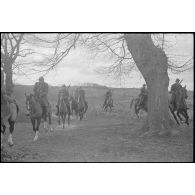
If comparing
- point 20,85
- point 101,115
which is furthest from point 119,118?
point 20,85

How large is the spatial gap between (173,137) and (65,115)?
218cm

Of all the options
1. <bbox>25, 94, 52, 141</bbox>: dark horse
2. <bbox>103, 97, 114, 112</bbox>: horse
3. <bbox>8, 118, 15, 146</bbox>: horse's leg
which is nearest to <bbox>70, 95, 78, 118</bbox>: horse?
<bbox>25, 94, 52, 141</bbox>: dark horse

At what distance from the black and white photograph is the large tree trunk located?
20mm

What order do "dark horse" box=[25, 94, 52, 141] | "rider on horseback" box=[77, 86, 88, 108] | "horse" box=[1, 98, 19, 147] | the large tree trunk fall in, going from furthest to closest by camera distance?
the large tree trunk, "rider on horseback" box=[77, 86, 88, 108], "dark horse" box=[25, 94, 52, 141], "horse" box=[1, 98, 19, 147]

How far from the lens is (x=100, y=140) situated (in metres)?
7.48

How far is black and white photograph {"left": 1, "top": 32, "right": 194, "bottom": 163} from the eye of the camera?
23.4ft

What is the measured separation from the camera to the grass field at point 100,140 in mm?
7129

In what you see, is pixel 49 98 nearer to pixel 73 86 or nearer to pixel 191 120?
pixel 73 86

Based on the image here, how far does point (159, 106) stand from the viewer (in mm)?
8016

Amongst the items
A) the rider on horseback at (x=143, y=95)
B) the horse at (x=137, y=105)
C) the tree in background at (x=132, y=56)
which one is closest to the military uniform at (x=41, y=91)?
the tree in background at (x=132, y=56)

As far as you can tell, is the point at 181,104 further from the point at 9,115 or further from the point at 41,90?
the point at 9,115

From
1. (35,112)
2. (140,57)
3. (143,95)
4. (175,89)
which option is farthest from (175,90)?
(35,112)

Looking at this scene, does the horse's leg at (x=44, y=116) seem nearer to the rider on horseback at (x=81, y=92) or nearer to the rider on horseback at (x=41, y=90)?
the rider on horseback at (x=41, y=90)

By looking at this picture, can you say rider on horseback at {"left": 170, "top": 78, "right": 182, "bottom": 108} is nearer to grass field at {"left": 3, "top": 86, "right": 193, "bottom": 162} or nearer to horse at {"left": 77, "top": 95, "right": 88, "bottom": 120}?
grass field at {"left": 3, "top": 86, "right": 193, "bottom": 162}
